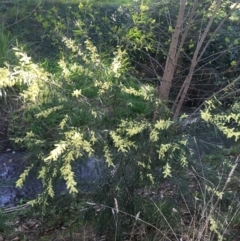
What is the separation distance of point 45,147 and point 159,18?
3.50m

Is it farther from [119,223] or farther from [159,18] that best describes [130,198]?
[159,18]

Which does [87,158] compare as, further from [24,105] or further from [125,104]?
[24,105]

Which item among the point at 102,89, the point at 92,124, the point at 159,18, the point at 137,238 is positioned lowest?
the point at 137,238

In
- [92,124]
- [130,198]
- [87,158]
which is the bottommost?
[130,198]

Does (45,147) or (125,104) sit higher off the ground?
(125,104)

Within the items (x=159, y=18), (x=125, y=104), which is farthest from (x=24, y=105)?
(x=125, y=104)

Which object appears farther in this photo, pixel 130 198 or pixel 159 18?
pixel 159 18

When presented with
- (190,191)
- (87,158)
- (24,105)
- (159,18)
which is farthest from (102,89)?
(159,18)

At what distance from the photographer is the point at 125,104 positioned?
3555mm

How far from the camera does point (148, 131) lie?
130 inches

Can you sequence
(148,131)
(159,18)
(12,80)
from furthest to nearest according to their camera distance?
(159,18), (148,131), (12,80)

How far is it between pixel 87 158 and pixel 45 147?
14.0 inches

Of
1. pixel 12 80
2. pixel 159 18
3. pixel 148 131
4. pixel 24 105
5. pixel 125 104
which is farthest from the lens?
pixel 159 18

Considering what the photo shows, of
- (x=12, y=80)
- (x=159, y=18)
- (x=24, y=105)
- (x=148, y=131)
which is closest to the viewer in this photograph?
(x=12, y=80)
